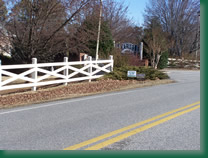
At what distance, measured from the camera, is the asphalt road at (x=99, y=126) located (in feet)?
16.7

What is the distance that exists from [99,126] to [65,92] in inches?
228

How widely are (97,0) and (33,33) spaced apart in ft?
14.2

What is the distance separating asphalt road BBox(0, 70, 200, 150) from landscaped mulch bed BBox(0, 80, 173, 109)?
0.98m

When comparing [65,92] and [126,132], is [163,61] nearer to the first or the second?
[65,92]

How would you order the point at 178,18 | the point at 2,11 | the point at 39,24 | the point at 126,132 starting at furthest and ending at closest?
1. the point at 178,18
2. the point at 39,24
3. the point at 2,11
4. the point at 126,132

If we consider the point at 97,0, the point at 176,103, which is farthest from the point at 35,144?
the point at 97,0

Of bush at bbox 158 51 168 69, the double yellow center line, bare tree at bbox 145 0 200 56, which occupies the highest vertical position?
bare tree at bbox 145 0 200 56

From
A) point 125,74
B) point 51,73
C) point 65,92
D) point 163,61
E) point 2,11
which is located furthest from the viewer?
point 163,61

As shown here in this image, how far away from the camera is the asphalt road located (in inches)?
201

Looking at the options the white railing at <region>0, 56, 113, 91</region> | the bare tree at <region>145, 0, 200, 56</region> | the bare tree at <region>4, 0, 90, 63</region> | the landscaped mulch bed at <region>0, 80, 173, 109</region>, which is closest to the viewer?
the landscaped mulch bed at <region>0, 80, 173, 109</region>

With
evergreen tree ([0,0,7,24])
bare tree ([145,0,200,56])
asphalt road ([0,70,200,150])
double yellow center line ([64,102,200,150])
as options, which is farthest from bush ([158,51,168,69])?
double yellow center line ([64,102,200,150])

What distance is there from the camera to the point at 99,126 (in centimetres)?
630

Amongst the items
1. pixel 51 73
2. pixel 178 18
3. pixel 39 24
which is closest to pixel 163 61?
pixel 178 18

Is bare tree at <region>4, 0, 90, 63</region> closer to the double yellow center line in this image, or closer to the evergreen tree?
the evergreen tree
